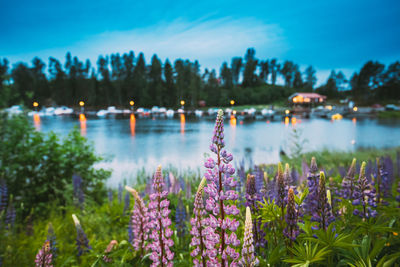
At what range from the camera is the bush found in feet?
15.7

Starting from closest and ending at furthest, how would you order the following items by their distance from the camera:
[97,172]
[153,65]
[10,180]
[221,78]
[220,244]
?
[220,244] < [10,180] < [97,172] < [221,78] < [153,65]

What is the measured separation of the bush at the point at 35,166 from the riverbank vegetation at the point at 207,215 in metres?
0.02

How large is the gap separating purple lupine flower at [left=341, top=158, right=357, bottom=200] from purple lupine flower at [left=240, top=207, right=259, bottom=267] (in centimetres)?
139

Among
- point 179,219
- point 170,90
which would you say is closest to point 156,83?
point 170,90

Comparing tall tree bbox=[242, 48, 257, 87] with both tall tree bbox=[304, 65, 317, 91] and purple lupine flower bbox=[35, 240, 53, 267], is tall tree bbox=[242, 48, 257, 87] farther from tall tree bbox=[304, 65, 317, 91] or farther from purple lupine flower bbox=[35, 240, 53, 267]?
purple lupine flower bbox=[35, 240, 53, 267]

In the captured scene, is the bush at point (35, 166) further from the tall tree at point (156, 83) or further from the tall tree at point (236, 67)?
the tall tree at point (156, 83)

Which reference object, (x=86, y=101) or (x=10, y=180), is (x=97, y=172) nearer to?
(x=10, y=180)

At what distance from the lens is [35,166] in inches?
201

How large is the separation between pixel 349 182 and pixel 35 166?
5932 millimetres

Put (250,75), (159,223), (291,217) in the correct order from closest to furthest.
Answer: (159,223) → (291,217) → (250,75)

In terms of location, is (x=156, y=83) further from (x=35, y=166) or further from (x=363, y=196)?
(x=363, y=196)

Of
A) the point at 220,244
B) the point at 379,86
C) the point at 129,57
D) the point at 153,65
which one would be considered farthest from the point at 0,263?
the point at 129,57

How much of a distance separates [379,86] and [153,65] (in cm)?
4985

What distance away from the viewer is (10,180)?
15.3 feet
